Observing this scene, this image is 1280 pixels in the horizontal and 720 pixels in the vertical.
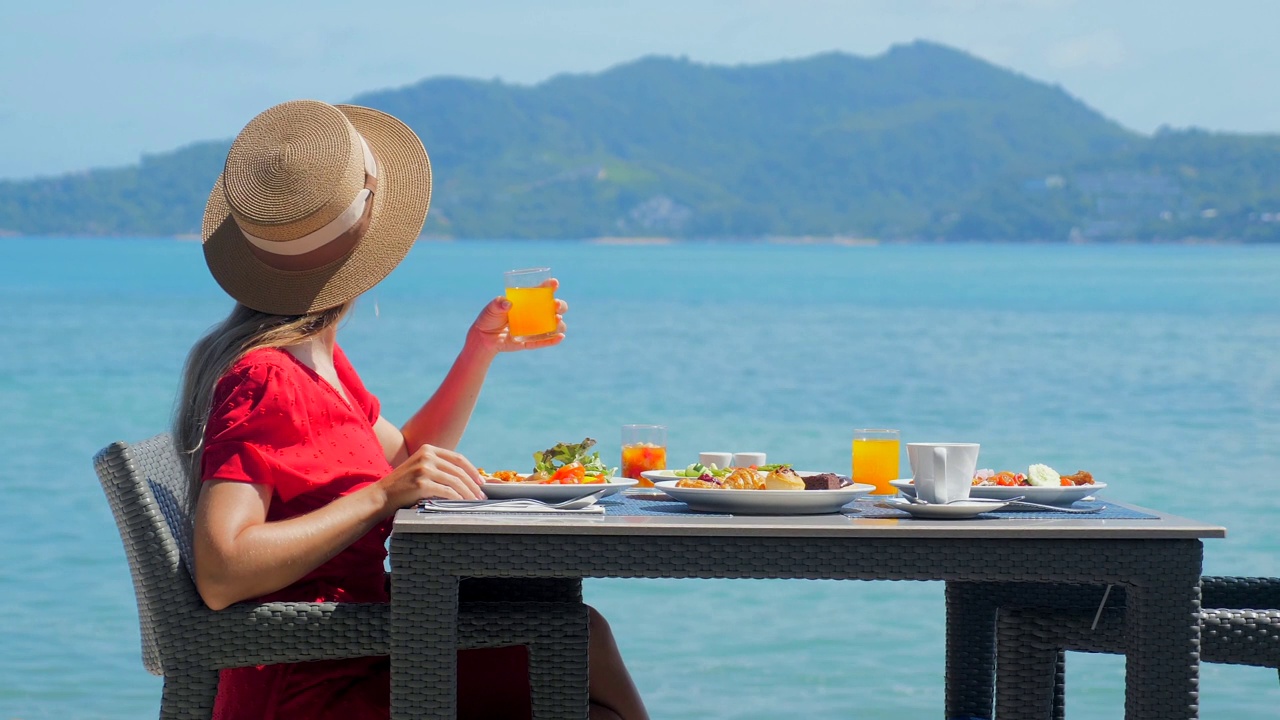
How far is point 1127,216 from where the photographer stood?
7319cm

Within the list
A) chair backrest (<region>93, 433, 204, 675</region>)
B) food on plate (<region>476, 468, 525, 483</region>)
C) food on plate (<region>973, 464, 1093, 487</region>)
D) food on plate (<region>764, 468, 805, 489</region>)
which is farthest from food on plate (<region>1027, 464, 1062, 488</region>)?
chair backrest (<region>93, 433, 204, 675</region>)

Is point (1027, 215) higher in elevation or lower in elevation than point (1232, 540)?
higher

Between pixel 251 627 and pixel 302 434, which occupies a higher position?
pixel 302 434

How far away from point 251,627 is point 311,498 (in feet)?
0.66

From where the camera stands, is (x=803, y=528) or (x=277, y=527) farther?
(x=277, y=527)

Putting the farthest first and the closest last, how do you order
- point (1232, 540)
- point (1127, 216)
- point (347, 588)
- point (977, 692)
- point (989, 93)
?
point (989, 93), point (1127, 216), point (1232, 540), point (977, 692), point (347, 588)

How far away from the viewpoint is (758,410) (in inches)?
566

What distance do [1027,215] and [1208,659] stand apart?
3064 inches

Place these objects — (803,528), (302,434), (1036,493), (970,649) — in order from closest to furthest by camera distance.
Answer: (803,528)
(302,434)
(1036,493)
(970,649)

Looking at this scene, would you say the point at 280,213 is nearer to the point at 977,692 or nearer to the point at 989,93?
the point at 977,692

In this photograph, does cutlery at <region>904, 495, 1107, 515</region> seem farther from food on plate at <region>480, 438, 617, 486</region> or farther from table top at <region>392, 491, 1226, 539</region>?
food on plate at <region>480, 438, 617, 486</region>

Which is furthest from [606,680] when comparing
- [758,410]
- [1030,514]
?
[758,410]

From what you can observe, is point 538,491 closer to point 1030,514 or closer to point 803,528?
point 803,528

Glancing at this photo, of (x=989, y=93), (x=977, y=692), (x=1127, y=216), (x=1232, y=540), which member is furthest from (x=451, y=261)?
(x=977, y=692)
